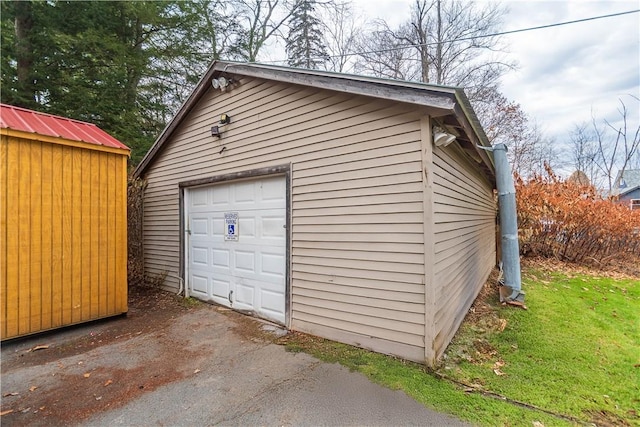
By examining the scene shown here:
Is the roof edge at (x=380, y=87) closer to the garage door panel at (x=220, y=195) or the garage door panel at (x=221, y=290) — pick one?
the garage door panel at (x=220, y=195)

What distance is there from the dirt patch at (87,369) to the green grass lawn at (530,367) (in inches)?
61.0

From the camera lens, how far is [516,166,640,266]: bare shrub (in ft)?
28.9

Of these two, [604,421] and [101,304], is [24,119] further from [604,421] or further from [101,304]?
[604,421]

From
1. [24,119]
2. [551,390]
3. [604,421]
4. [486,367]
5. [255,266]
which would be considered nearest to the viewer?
[604,421]

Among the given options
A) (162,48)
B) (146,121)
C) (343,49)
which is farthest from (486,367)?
(343,49)

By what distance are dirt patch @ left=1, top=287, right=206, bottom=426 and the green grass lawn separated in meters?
1.55

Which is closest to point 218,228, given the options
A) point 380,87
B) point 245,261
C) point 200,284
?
point 245,261

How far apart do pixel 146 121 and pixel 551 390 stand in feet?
34.8

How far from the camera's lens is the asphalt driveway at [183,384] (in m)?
2.32

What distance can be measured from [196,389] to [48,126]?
3.94m

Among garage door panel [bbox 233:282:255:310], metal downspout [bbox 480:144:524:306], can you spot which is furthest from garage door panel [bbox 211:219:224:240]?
metal downspout [bbox 480:144:524:306]

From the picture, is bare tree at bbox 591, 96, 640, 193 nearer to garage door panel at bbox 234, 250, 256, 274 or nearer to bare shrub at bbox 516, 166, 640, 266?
bare shrub at bbox 516, 166, 640, 266

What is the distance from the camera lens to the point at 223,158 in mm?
5164

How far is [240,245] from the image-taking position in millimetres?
4926
